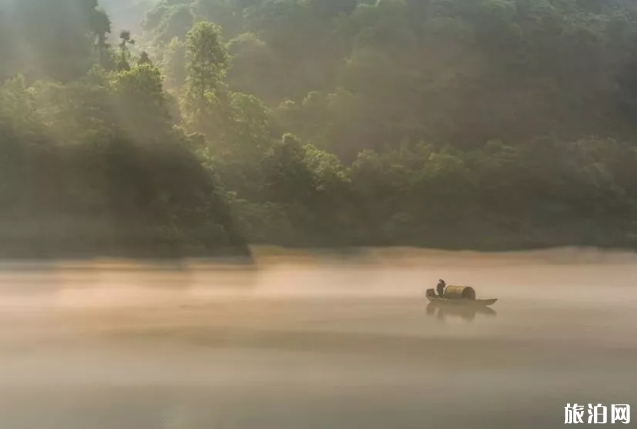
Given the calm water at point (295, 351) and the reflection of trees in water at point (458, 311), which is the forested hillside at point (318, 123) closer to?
the calm water at point (295, 351)

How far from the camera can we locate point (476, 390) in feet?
13.1

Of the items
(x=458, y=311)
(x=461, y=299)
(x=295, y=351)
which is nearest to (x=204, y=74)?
(x=461, y=299)

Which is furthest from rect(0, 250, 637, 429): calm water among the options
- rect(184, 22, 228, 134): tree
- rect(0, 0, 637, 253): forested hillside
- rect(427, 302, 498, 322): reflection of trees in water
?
rect(184, 22, 228, 134): tree

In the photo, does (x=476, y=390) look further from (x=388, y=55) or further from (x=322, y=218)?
(x=388, y=55)

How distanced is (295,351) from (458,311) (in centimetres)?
210

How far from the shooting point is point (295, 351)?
4.86 m

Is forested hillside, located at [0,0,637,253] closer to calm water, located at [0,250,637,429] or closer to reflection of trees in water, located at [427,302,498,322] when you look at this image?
calm water, located at [0,250,637,429]

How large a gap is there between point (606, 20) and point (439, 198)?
5293 mm

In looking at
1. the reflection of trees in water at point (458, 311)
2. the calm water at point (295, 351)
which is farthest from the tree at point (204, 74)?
the reflection of trees in water at point (458, 311)

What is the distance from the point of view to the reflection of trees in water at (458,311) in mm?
6281

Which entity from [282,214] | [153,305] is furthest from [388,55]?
[153,305]

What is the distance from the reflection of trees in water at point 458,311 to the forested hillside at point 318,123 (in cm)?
372

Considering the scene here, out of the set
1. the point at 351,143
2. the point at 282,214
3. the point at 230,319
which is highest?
the point at 351,143

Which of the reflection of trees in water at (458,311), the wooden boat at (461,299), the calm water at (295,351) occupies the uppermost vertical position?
the wooden boat at (461,299)
